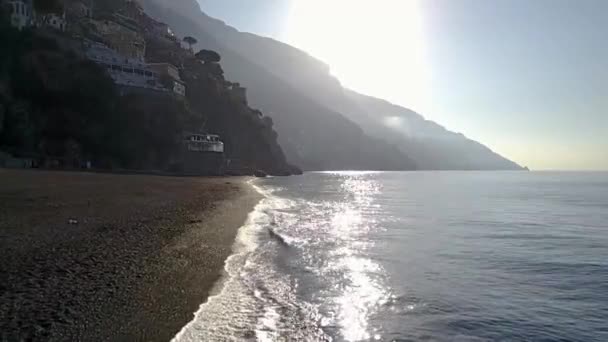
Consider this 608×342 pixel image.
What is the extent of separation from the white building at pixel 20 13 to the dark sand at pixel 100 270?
6394cm

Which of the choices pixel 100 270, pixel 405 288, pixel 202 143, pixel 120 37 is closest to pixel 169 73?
pixel 120 37

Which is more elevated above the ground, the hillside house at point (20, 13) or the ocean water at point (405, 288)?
the hillside house at point (20, 13)

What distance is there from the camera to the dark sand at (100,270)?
6883 millimetres

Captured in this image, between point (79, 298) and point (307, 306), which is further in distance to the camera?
point (307, 306)

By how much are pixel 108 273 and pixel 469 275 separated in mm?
11021

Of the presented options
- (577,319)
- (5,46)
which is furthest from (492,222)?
(5,46)

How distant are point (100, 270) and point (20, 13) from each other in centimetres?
7894

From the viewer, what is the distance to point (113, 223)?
52.2ft

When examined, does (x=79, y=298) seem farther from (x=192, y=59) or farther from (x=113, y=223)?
(x=192, y=59)

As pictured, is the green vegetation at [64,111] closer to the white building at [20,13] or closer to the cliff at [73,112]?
the cliff at [73,112]

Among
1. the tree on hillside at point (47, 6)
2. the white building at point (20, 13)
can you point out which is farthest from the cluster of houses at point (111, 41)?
the tree on hillside at point (47, 6)

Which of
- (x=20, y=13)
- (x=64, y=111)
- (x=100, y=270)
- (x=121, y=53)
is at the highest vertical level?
(x=121, y=53)

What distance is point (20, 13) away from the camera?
68.0 m

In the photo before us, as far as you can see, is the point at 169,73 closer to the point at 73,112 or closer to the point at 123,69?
the point at 123,69
